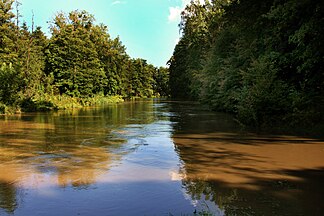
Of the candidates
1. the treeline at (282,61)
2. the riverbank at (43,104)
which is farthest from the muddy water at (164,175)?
the riverbank at (43,104)

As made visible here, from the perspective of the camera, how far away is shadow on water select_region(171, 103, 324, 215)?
597cm

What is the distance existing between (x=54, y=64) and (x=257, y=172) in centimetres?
4207

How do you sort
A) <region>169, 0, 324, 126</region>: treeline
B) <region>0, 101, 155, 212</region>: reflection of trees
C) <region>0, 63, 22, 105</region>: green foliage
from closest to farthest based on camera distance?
1. <region>0, 101, 155, 212</region>: reflection of trees
2. <region>169, 0, 324, 126</region>: treeline
3. <region>0, 63, 22, 105</region>: green foliage

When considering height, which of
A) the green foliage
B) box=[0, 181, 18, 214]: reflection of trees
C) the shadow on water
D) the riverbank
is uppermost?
the green foliage

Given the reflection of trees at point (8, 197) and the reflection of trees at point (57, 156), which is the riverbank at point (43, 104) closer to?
the reflection of trees at point (57, 156)

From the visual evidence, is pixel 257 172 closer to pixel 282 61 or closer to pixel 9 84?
pixel 282 61

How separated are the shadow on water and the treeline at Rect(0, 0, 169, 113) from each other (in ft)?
69.3

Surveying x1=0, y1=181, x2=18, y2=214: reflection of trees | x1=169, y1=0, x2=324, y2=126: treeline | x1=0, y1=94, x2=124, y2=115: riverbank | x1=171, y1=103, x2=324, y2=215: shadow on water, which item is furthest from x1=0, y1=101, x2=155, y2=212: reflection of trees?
x1=0, y1=94, x2=124, y2=115: riverbank

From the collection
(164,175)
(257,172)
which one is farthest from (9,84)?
(257,172)

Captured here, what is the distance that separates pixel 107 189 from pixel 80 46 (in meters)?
42.3

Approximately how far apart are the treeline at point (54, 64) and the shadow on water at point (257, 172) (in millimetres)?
21116

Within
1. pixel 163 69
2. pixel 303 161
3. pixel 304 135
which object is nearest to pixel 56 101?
pixel 304 135

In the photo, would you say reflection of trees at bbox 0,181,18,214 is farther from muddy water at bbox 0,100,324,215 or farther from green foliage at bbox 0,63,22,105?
green foliage at bbox 0,63,22,105

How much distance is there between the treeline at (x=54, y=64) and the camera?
30.6 meters
